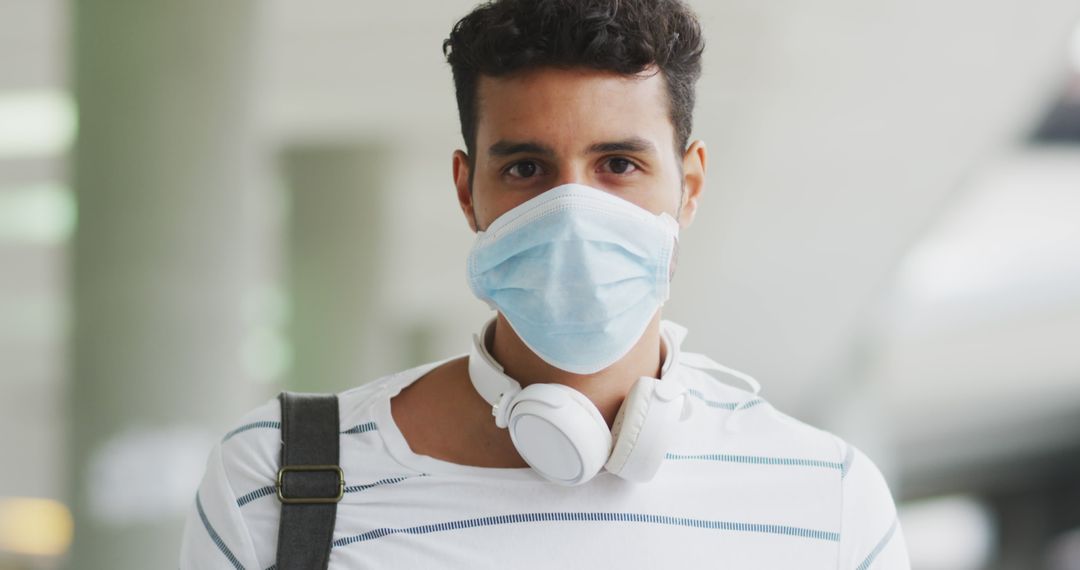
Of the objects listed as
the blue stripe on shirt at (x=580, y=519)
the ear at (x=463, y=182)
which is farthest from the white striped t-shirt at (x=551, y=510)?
the ear at (x=463, y=182)

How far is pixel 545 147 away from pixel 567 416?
1.61ft

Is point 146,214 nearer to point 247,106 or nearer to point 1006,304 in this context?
point 247,106

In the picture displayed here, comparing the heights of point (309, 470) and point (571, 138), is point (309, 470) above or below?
below

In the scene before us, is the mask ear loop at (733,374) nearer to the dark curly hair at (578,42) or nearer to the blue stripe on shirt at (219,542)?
the dark curly hair at (578,42)

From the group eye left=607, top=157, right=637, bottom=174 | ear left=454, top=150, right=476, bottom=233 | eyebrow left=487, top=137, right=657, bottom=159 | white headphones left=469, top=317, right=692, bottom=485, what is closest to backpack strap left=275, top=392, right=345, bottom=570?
white headphones left=469, top=317, right=692, bottom=485

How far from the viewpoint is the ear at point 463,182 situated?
8.70ft

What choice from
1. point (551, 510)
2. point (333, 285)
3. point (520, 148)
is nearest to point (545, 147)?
point (520, 148)

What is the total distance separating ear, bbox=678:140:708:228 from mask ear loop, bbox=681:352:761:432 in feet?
1.02

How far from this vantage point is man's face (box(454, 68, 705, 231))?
8.05 ft

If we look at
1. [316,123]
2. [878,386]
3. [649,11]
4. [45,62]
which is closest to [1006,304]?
[878,386]

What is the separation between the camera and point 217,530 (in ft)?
7.82

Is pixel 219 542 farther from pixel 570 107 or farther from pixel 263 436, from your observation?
pixel 570 107

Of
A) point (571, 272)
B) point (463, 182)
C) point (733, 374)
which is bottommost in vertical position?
point (733, 374)

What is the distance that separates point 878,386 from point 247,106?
821 inches
